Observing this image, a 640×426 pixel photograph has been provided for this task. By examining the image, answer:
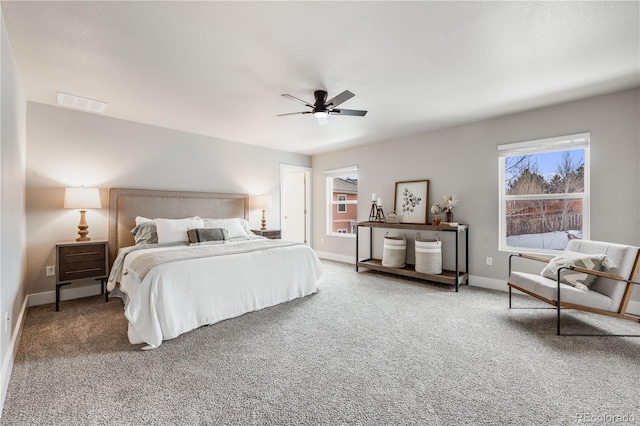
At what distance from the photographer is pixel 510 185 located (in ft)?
13.1

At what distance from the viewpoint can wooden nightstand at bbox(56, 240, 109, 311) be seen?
3.21 meters

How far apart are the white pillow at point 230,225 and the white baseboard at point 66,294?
1.64 meters

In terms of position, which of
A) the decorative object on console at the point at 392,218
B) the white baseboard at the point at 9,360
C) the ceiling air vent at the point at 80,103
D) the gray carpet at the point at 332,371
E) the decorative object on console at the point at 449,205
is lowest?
the gray carpet at the point at 332,371

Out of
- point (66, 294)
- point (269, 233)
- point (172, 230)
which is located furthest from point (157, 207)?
point (269, 233)

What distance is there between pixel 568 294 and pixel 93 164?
571cm

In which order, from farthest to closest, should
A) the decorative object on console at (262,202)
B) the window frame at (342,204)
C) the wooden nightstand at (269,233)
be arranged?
1. the window frame at (342,204)
2. the decorative object on console at (262,202)
3. the wooden nightstand at (269,233)

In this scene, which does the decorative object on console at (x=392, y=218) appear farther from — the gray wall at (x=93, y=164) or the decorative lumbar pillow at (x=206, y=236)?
the gray wall at (x=93, y=164)

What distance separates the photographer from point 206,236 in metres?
3.80

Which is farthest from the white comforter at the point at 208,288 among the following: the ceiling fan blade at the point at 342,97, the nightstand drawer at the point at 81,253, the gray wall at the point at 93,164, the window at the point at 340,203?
the window at the point at 340,203

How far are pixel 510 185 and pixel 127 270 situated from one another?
497 cm

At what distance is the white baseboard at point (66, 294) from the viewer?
11.1 ft

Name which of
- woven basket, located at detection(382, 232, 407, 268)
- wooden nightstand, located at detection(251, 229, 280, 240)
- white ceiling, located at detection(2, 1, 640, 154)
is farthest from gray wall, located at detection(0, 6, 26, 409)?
woven basket, located at detection(382, 232, 407, 268)

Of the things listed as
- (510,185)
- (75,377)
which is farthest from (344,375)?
(510,185)

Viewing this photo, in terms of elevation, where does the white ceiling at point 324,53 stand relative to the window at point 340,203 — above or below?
above
